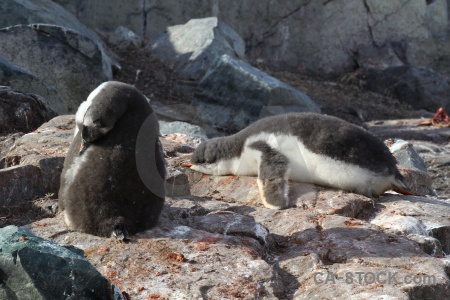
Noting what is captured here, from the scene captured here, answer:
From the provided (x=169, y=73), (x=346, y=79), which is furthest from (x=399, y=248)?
(x=346, y=79)

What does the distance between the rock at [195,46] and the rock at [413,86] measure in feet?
13.0

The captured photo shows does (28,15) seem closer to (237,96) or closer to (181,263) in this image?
(237,96)

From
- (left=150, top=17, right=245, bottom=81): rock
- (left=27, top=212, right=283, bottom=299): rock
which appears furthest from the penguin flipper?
(left=150, top=17, right=245, bottom=81): rock

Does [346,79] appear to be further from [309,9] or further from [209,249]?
[209,249]

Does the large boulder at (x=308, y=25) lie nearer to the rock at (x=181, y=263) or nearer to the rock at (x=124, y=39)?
the rock at (x=124, y=39)

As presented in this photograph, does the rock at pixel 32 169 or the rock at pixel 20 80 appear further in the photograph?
the rock at pixel 20 80

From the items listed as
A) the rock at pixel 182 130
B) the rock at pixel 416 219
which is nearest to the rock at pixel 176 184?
the rock at pixel 416 219

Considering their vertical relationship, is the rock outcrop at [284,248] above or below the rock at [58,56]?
below

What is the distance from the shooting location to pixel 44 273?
356cm

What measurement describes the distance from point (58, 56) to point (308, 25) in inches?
353

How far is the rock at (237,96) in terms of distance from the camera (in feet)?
43.9

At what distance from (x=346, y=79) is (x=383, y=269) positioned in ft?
48.3

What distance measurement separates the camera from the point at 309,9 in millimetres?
19328

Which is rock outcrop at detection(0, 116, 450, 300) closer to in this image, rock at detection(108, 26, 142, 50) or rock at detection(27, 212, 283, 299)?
rock at detection(27, 212, 283, 299)
